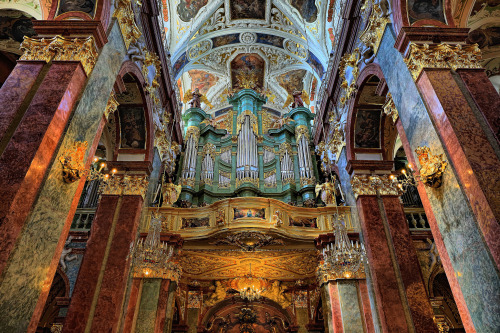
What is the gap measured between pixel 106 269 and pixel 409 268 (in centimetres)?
649

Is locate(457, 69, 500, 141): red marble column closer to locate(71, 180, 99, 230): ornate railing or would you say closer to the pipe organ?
the pipe organ

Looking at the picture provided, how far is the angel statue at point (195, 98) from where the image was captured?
1475 centimetres

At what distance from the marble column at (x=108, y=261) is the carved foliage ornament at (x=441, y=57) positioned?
22.0 ft

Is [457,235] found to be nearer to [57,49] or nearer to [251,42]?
[57,49]

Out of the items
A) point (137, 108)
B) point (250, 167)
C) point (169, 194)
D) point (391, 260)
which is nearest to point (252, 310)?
point (250, 167)

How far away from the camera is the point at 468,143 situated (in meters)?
4.37

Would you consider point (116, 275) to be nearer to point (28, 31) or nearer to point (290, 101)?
point (28, 31)

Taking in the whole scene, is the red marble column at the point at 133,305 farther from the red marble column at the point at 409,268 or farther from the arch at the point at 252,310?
the red marble column at the point at 409,268

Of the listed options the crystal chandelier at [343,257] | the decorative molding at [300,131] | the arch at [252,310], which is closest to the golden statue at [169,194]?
the arch at [252,310]

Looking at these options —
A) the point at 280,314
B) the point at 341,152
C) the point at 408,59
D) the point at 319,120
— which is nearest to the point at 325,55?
the point at 319,120

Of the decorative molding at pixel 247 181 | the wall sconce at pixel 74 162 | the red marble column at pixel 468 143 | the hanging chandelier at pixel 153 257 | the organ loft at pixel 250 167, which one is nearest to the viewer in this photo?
the red marble column at pixel 468 143

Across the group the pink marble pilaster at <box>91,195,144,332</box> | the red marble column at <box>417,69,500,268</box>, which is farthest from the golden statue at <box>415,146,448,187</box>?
the pink marble pilaster at <box>91,195,144,332</box>

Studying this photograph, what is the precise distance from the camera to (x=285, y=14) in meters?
13.0

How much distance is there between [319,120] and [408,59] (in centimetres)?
661
